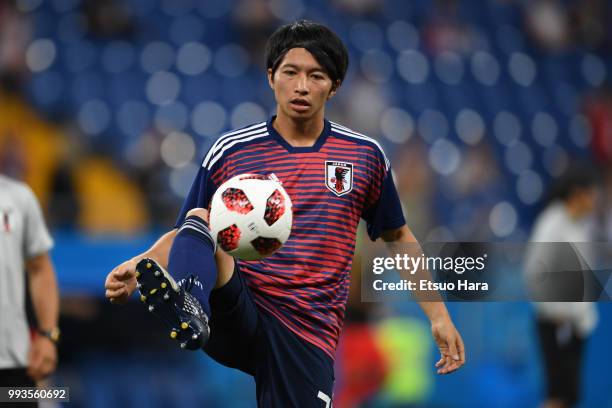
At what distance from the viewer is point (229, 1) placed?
11.4m

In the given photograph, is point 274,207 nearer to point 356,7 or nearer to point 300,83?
point 300,83

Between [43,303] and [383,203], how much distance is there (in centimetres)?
188

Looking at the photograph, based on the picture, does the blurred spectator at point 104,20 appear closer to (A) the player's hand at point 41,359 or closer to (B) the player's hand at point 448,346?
(A) the player's hand at point 41,359

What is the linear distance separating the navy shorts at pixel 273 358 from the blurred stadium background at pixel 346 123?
3.32m

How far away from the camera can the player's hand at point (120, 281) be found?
337 cm

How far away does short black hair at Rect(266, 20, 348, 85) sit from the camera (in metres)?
3.95

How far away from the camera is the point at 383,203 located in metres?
4.20

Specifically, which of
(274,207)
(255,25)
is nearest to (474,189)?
(255,25)

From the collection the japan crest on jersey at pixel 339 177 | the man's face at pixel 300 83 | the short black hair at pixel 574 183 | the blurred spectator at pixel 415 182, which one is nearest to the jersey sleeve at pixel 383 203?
the japan crest on jersey at pixel 339 177

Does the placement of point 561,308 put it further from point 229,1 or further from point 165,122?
point 229,1

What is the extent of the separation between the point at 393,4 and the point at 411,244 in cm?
861

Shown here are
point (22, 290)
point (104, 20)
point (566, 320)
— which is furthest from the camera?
point (104, 20)

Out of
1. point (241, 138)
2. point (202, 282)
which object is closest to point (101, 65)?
point (241, 138)

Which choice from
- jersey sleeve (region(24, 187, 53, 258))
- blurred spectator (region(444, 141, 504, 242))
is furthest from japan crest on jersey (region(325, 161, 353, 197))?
blurred spectator (region(444, 141, 504, 242))
